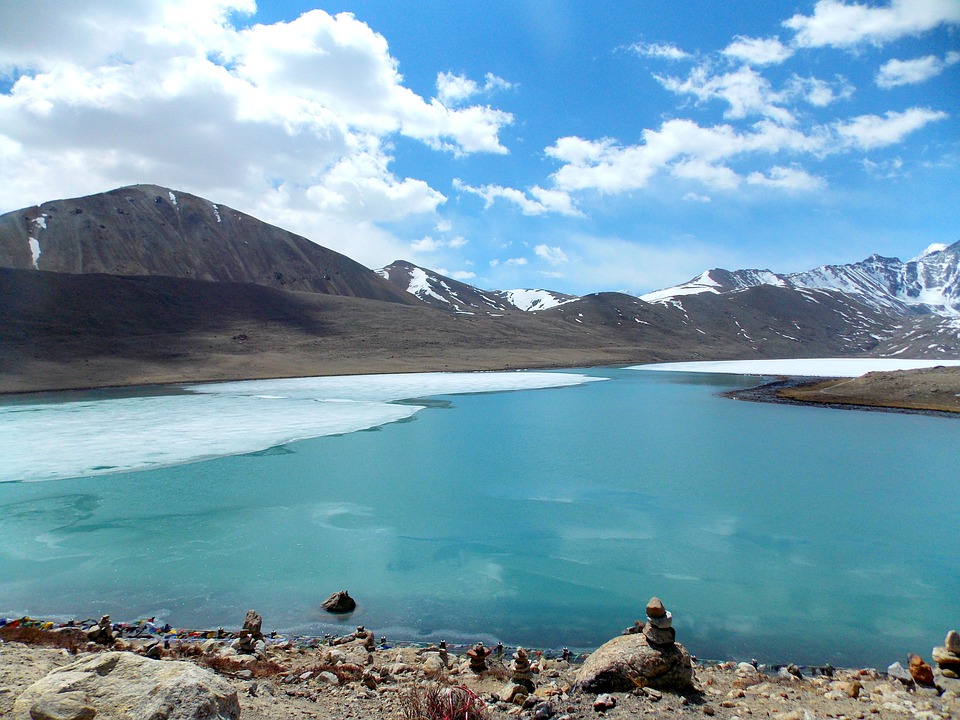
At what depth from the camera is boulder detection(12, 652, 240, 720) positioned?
3998 millimetres

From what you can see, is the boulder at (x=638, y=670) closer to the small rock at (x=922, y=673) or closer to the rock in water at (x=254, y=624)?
the small rock at (x=922, y=673)

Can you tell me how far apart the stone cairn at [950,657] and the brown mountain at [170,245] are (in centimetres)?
11652

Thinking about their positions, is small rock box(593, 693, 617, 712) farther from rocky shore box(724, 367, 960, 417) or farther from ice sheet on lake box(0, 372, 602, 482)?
rocky shore box(724, 367, 960, 417)

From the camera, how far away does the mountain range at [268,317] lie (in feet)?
206

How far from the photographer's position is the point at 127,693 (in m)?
4.14

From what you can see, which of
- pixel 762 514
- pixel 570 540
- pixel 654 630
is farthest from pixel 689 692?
pixel 762 514

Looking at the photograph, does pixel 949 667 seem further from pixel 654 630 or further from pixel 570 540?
pixel 570 540

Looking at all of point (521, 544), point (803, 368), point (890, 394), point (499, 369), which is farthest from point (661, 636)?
point (803, 368)

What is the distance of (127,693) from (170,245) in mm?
134121

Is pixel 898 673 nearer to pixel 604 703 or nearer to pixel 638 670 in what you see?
pixel 638 670

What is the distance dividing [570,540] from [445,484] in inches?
216

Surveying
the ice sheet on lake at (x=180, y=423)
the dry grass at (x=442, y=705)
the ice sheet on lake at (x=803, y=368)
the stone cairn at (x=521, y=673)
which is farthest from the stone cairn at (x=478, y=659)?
the ice sheet on lake at (x=803, y=368)

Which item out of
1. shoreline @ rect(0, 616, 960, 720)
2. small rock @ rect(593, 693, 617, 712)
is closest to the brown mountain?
shoreline @ rect(0, 616, 960, 720)

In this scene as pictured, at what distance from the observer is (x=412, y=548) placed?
11383 millimetres
